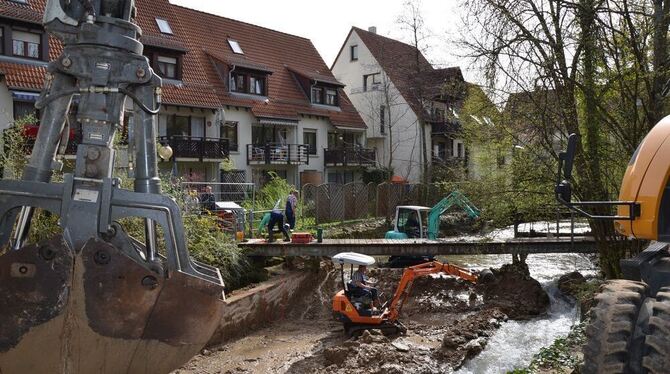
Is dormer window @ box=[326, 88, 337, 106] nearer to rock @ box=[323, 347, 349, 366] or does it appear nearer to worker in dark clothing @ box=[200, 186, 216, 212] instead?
worker in dark clothing @ box=[200, 186, 216, 212]

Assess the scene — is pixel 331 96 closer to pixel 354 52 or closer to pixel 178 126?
pixel 354 52

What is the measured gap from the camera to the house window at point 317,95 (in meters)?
32.8

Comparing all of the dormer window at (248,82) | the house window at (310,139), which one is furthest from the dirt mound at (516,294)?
the house window at (310,139)

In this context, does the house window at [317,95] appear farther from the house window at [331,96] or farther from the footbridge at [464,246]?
the footbridge at [464,246]

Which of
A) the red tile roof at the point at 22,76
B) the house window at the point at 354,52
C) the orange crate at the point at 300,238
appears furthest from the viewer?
the house window at the point at 354,52

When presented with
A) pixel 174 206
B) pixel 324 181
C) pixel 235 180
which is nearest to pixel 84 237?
pixel 174 206

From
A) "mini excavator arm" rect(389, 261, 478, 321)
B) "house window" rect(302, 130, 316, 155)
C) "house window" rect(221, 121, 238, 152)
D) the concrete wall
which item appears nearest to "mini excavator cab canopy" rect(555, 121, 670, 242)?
the concrete wall

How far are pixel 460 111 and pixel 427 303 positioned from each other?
191 inches

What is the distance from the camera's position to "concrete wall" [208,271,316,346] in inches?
415

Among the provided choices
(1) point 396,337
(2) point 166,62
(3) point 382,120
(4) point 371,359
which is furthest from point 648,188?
(3) point 382,120

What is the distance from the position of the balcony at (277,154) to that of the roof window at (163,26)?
21.2 ft

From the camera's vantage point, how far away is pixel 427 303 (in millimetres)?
14211

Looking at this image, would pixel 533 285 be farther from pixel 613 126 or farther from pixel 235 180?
pixel 235 180

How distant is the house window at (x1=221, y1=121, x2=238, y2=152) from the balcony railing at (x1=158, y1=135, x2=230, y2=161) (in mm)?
1886
